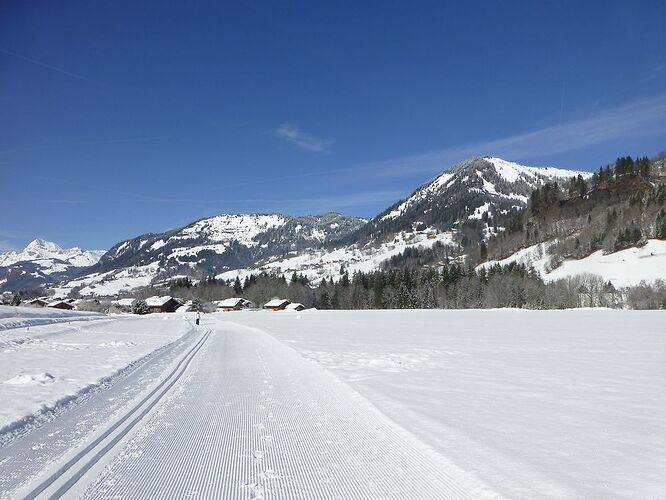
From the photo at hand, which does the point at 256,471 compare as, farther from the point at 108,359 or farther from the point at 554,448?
the point at 108,359

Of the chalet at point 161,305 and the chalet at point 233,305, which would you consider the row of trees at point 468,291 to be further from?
the chalet at point 161,305

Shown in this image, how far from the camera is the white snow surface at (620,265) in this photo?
388ft

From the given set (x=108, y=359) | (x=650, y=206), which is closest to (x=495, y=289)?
(x=650, y=206)

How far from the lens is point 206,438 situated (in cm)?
679

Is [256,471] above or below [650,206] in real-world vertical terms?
below

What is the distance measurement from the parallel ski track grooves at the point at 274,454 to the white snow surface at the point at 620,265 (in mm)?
131237

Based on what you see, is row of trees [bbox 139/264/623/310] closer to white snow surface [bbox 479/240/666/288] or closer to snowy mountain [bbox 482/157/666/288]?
white snow surface [bbox 479/240/666/288]

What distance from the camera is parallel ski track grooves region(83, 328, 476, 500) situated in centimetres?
487

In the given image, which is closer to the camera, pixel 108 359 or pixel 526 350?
pixel 108 359

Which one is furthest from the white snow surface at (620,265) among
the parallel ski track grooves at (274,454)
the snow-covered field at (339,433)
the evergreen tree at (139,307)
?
the parallel ski track grooves at (274,454)

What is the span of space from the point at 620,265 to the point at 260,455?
15027 centimetres

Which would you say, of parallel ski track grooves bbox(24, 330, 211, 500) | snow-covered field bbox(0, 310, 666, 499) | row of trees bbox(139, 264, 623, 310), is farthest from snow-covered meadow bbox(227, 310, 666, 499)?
row of trees bbox(139, 264, 623, 310)

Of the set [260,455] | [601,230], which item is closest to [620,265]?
[601,230]

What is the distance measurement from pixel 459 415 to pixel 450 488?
3296 mm
